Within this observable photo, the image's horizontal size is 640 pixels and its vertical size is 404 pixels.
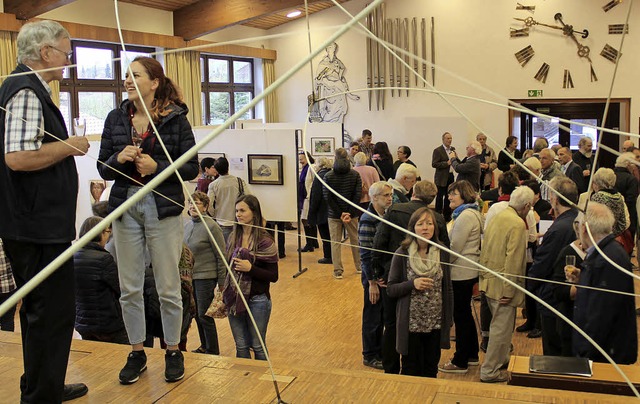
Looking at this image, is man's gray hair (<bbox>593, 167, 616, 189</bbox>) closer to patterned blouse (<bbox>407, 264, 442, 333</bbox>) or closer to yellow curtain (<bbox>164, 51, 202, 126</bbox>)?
patterned blouse (<bbox>407, 264, 442, 333</bbox>)

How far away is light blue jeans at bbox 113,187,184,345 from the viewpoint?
2570 mm

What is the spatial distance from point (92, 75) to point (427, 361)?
8.47 metres

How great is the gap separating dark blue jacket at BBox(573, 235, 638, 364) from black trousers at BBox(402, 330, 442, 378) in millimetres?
971

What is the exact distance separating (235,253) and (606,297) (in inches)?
79.8

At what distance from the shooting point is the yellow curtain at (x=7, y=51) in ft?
29.0

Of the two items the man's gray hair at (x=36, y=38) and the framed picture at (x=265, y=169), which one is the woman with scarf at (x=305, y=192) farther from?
the man's gray hair at (x=36, y=38)

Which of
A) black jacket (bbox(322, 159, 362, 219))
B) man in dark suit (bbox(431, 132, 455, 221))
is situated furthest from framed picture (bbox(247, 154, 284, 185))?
man in dark suit (bbox(431, 132, 455, 221))

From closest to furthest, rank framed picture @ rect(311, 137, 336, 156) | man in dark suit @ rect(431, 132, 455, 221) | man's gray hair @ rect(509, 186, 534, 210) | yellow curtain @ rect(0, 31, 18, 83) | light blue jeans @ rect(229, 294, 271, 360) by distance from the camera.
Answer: light blue jeans @ rect(229, 294, 271, 360) → man's gray hair @ rect(509, 186, 534, 210) → yellow curtain @ rect(0, 31, 18, 83) → framed picture @ rect(311, 137, 336, 156) → man in dark suit @ rect(431, 132, 455, 221)

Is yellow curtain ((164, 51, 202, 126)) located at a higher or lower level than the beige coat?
higher

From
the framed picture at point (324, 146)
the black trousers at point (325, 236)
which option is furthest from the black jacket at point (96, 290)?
the framed picture at point (324, 146)

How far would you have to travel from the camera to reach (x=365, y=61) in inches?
563

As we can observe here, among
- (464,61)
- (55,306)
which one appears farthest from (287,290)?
(464,61)

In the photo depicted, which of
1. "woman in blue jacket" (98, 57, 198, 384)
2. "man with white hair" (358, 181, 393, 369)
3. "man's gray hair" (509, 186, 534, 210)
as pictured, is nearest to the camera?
"woman in blue jacket" (98, 57, 198, 384)

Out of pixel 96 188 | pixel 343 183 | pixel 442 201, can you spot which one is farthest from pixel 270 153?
pixel 442 201
